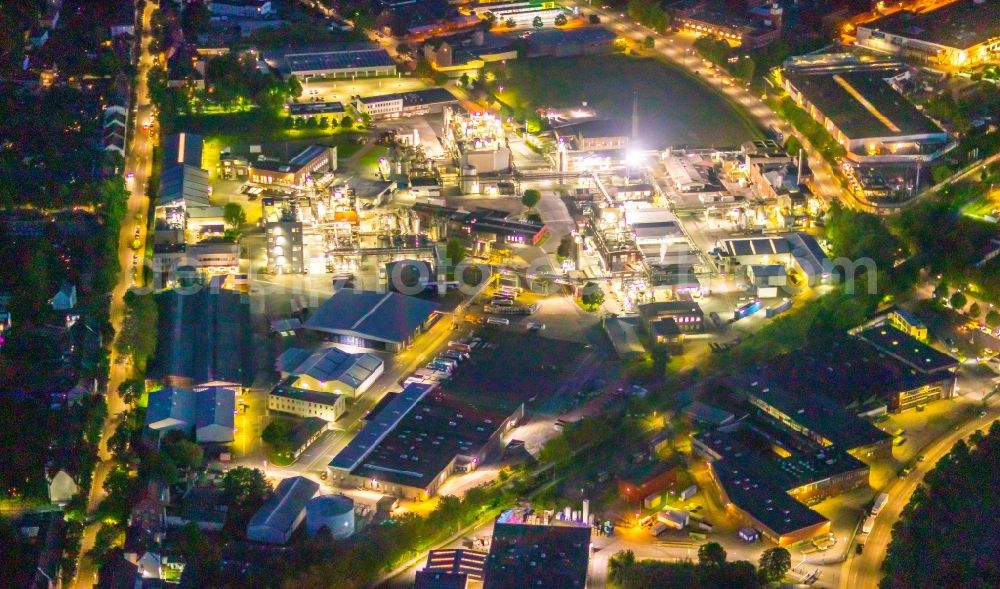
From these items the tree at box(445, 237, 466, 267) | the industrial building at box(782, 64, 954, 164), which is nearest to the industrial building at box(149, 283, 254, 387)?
the tree at box(445, 237, 466, 267)

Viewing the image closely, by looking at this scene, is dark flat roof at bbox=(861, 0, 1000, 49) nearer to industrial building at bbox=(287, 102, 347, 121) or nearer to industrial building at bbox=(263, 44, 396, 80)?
industrial building at bbox=(263, 44, 396, 80)

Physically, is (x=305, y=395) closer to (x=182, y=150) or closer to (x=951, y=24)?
(x=182, y=150)

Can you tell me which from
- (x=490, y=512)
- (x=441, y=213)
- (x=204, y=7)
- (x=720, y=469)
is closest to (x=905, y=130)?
(x=441, y=213)

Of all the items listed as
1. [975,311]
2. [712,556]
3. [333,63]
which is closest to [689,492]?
[712,556]

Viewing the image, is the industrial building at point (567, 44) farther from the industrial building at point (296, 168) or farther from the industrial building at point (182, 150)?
the industrial building at point (182, 150)

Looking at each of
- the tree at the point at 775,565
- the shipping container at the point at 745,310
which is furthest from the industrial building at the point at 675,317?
the tree at the point at 775,565

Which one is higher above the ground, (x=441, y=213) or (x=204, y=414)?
(x=441, y=213)

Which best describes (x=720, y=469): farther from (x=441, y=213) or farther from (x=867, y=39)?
(x=867, y=39)
